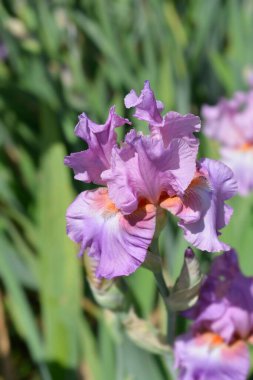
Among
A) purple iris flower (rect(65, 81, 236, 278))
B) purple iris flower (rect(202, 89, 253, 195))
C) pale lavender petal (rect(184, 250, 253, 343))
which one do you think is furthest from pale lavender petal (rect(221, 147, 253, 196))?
purple iris flower (rect(65, 81, 236, 278))

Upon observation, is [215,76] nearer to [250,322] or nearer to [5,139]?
[5,139]

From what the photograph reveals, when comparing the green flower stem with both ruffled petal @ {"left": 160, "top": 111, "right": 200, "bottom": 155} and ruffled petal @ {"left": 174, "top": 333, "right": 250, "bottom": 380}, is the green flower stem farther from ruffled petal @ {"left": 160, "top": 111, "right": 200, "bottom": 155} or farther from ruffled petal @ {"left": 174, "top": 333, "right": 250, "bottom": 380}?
ruffled petal @ {"left": 160, "top": 111, "right": 200, "bottom": 155}

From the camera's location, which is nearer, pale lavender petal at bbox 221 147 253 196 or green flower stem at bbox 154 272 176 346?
green flower stem at bbox 154 272 176 346

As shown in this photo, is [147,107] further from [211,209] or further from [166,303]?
[166,303]

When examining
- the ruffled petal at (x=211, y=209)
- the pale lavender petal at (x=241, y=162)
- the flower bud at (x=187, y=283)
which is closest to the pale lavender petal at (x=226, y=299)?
the flower bud at (x=187, y=283)

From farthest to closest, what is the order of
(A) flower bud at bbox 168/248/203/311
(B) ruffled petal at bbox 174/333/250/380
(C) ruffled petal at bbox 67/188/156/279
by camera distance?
(B) ruffled petal at bbox 174/333/250/380, (A) flower bud at bbox 168/248/203/311, (C) ruffled petal at bbox 67/188/156/279

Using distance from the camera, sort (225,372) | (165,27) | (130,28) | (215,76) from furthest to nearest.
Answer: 1. (130,28)
2. (215,76)
3. (165,27)
4. (225,372)

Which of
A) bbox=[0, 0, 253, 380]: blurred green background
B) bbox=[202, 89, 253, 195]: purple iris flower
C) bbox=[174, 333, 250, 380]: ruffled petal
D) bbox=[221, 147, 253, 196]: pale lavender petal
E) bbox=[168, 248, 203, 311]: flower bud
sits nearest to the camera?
bbox=[168, 248, 203, 311]: flower bud

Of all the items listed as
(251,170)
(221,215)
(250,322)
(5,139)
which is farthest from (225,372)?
(5,139)

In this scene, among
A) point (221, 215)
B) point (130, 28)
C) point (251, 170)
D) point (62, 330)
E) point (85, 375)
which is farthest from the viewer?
point (130, 28)
